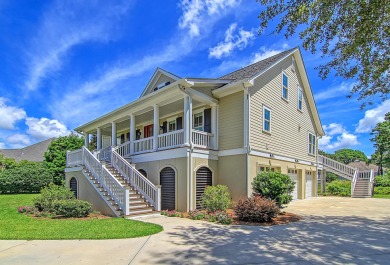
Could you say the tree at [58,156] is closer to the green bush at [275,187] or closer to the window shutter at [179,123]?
the window shutter at [179,123]

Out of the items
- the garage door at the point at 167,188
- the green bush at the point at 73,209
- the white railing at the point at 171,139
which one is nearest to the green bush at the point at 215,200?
the garage door at the point at 167,188

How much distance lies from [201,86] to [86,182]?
801cm

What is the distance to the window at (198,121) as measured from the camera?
15.5 metres

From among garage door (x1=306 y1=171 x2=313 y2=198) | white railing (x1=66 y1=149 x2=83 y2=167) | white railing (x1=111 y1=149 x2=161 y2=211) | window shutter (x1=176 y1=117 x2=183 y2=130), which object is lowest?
garage door (x1=306 y1=171 x2=313 y2=198)

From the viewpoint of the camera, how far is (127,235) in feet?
25.0

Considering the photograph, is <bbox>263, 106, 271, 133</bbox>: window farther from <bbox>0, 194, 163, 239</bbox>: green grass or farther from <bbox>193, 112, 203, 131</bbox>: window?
<bbox>0, 194, 163, 239</bbox>: green grass

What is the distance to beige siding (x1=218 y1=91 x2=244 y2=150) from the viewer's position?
541 inches

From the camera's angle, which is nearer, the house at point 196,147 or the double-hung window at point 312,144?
the house at point 196,147

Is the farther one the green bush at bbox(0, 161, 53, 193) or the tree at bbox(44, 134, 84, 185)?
the tree at bbox(44, 134, 84, 185)

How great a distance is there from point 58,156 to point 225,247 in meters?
25.9

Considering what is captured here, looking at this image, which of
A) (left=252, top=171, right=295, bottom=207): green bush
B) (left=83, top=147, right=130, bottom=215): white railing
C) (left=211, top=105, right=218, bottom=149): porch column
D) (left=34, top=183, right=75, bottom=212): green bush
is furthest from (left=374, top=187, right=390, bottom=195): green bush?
(left=34, top=183, right=75, bottom=212): green bush

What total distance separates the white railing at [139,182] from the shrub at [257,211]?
399 cm

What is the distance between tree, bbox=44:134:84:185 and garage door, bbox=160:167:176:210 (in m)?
17.6

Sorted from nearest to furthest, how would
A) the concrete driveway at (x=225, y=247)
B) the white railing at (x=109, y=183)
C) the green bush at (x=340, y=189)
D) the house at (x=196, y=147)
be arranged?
the concrete driveway at (x=225, y=247)
the white railing at (x=109, y=183)
the house at (x=196, y=147)
the green bush at (x=340, y=189)
